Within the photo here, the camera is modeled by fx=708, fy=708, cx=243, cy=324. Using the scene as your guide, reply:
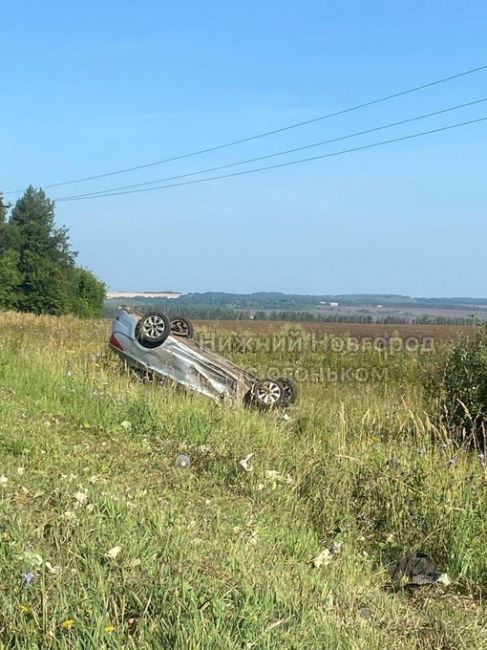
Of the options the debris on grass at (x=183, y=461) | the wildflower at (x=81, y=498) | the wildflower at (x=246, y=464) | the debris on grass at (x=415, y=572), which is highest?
the wildflower at (x=81, y=498)

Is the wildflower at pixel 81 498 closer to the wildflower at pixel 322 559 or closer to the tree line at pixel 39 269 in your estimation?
the wildflower at pixel 322 559

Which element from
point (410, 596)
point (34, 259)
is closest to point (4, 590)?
Result: point (410, 596)

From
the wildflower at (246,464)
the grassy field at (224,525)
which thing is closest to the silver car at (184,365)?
the grassy field at (224,525)

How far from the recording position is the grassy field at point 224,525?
2.93 metres

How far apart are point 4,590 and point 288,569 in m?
1.45

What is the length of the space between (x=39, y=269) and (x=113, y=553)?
75682 mm

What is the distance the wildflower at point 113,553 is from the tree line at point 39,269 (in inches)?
2756

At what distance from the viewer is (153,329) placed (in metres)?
11.7

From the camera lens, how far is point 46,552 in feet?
11.3

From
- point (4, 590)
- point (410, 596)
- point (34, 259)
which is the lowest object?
point (410, 596)

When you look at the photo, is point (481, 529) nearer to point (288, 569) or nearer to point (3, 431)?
point (288, 569)

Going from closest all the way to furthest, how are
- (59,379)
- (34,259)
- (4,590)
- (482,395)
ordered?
(4,590) → (482,395) → (59,379) → (34,259)

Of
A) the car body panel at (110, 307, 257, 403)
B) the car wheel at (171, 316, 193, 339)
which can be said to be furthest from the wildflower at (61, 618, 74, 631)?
the car wheel at (171, 316, 193, 339)

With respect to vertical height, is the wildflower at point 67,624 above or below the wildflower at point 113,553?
below
